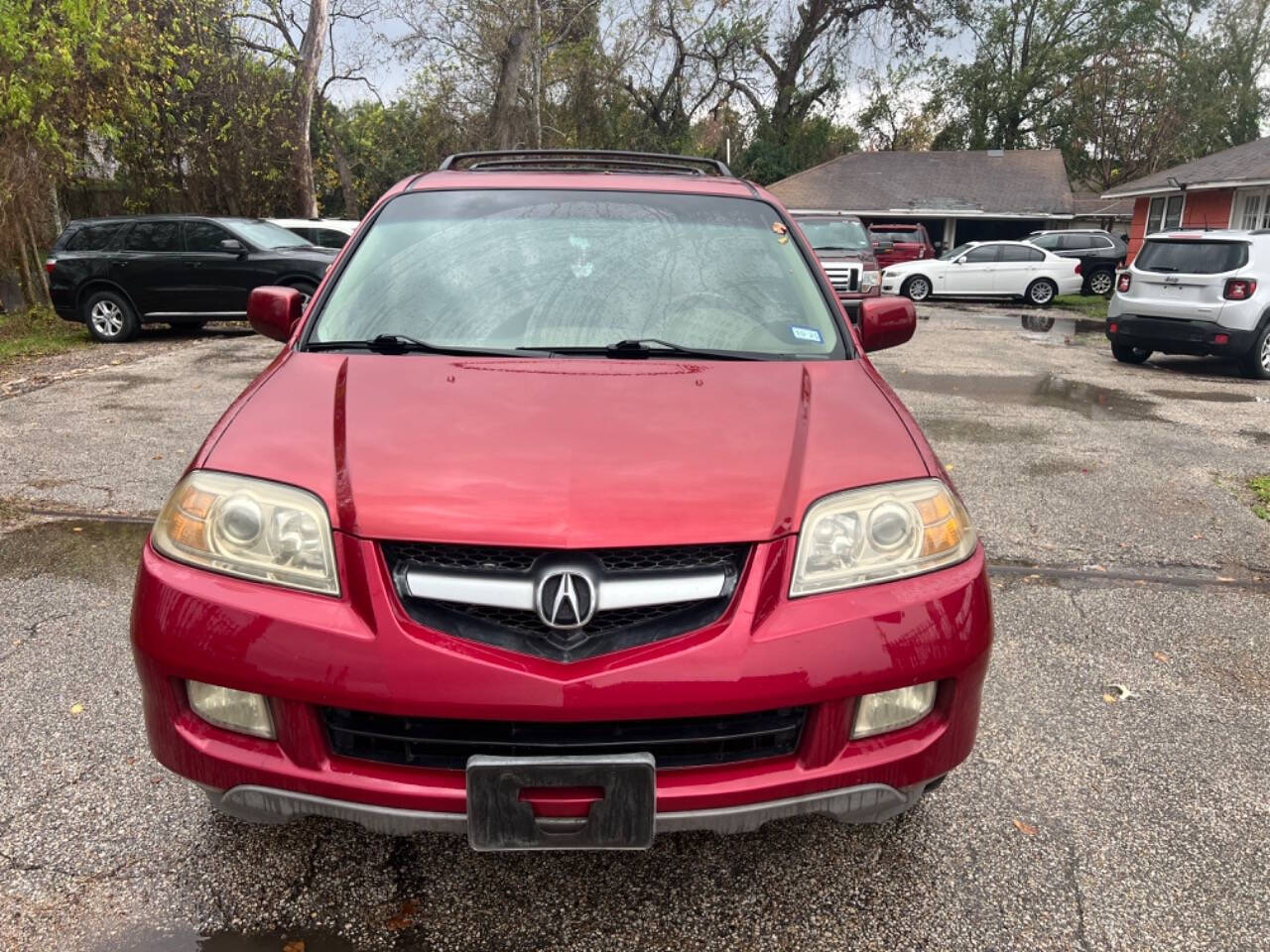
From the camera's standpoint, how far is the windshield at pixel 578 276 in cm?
274

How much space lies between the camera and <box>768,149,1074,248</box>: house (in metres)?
33.2

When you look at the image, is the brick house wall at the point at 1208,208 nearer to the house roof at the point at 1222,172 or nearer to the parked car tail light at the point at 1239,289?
the house roof at the point at 1222,172

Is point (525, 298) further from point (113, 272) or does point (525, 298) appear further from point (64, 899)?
point (113, 272)

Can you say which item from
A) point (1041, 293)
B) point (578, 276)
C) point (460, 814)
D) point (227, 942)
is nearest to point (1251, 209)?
point (1041, 293)

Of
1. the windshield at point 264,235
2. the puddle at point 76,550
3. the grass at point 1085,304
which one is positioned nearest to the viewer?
the puddle at point 76,550

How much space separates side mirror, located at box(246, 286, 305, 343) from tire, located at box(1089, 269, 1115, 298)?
2336cm

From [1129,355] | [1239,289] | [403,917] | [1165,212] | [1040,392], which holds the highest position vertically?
[1165,212]

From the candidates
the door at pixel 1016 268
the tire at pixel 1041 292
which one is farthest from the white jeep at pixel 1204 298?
the tire at pixel 1041 292

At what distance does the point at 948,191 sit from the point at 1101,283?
13.0 m

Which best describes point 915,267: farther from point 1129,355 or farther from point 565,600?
point 565,600

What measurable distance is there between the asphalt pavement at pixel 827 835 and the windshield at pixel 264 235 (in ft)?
27.2

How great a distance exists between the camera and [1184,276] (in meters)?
10.5

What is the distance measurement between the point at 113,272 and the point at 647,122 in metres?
28.3

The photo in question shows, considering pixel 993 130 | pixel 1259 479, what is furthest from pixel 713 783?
pixel 993 130
